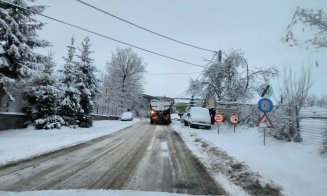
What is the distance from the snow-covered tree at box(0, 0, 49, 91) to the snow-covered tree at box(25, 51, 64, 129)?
3.18 metres

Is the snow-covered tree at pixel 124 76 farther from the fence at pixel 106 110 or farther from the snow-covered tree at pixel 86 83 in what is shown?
the snow-covered tree at pixel 86 83

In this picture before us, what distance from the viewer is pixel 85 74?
3031cm

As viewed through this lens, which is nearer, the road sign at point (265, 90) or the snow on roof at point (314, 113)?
the snow on roof at point (314, 113)

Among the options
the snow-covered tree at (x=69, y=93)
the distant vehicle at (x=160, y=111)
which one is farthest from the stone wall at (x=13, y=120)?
the distant vehicle at (x=160, y=111)

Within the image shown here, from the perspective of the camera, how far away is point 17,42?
714 inches

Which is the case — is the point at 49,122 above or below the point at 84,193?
above

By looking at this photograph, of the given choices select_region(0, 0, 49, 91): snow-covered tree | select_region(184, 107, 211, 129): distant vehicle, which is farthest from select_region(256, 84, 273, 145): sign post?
select_region(184, 107, 211, 129): distant vehicle

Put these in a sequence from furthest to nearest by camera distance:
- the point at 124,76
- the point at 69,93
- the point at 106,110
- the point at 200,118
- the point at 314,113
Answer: the point at 124,76, the point at 106,110, the point at 200,118, the point at 69,93, the point at 314,113

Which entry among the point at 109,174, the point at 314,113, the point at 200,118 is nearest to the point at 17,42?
the point at 109,174

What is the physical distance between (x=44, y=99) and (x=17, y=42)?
5.46 m

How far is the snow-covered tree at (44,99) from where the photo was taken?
22219mm

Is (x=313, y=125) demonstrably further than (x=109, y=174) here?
Yes

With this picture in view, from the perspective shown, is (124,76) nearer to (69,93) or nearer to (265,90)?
(69,93)

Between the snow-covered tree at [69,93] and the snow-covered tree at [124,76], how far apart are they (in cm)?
4011
